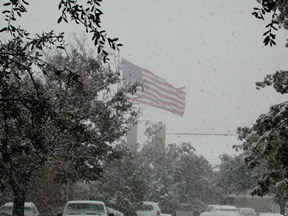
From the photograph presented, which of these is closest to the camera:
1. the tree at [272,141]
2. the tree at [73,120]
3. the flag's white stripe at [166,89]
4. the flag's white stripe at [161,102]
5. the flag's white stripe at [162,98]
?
the tree at [272,141]

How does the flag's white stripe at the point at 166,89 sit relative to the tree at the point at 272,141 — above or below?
above

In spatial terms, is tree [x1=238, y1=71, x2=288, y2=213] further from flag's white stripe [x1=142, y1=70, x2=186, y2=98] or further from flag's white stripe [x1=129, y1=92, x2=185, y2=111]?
flag's white stripe [x1=142, y1=70, x2=186, y2=98]

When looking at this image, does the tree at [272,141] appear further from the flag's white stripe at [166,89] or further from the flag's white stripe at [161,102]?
the flag's white stripe at [166,89]

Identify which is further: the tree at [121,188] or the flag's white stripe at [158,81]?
the tree at [121,188]

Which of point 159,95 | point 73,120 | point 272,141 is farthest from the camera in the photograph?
point 159,95

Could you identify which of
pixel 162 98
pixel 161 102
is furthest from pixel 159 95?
pixel 161 102

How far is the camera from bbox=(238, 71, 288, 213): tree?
48.0 ft

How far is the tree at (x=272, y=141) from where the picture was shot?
14617mm

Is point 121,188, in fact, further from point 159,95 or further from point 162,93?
point 162,93

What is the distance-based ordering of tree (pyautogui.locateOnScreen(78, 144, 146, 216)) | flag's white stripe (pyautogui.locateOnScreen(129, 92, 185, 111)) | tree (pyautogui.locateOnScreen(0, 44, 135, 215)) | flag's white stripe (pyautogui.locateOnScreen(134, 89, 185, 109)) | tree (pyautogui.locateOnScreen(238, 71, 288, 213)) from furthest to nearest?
tree (pyautogui.locateOnScreen(78, 144, 146, 216)), flag's white stripe (pyautogui.locateOnScreen(134, 89, 185, 109)), flag's white stripe (pyautogui.locateOnScreen(129, 92, 185, 111)), tree (pyautogui.locateOnScreen(0, 44, 135, 215)), tree (pyautogui.locateOnScreen(238, 71, 288, 213))

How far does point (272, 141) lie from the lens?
14.6m

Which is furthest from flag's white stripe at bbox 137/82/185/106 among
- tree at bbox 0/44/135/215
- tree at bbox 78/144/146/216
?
tree at bbox 0/44/135/215

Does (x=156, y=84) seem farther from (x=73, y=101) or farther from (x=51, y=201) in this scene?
(x=73, y=101)

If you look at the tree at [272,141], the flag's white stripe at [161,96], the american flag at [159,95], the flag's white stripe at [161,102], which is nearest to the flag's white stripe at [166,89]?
the american flag at [159,95]
